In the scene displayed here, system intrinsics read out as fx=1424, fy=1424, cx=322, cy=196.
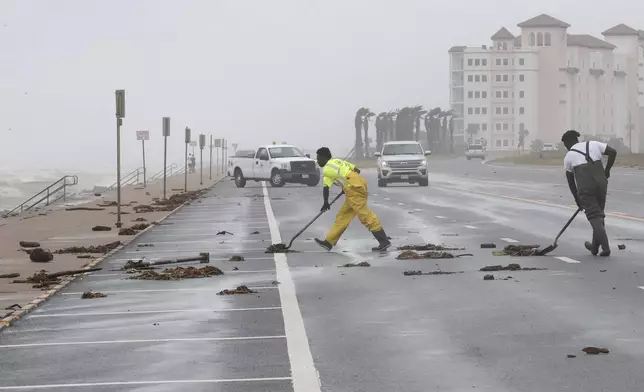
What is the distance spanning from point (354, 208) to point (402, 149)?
3942 cm

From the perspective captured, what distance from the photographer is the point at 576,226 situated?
1075 inches

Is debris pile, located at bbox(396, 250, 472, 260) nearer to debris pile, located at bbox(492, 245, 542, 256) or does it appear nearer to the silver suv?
debris pile, located at bbox(492, 245, 542, 256)

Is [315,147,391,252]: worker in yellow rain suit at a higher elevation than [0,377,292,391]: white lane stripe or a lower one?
higher

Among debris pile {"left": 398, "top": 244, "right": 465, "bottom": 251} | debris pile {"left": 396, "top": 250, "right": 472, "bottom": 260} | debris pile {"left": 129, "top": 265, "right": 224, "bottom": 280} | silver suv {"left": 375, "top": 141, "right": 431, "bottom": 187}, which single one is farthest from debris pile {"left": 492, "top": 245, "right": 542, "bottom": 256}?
silver suv {"left": 375, "top": 141, "right": 431, "bottom": 187}

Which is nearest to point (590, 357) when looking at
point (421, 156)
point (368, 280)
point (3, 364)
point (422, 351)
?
point (422, 351)

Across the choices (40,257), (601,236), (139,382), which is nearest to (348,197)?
(601,236)

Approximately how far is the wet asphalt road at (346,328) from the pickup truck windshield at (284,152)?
1711 inches

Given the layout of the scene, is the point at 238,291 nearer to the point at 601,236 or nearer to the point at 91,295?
the point at 91,295

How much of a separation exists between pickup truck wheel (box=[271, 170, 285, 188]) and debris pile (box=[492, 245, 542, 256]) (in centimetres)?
4334

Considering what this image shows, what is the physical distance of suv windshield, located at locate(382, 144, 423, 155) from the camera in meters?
60.8

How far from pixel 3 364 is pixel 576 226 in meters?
18.6

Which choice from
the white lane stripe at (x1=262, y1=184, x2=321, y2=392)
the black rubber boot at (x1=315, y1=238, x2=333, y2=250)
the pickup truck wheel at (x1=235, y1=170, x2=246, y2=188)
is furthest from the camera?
the pickup truck wheel at (x1=235, y1=170, x2=246, y2=188)

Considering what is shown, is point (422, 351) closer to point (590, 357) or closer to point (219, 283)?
point (590, 357)

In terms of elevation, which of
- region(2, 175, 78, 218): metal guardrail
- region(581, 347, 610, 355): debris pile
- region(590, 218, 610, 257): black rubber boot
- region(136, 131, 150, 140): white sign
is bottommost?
region(2, 175, 78, 218): metal guardrail
